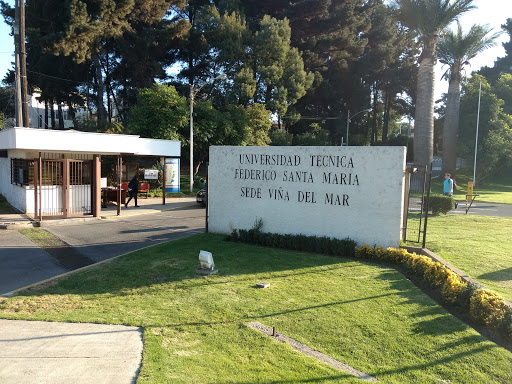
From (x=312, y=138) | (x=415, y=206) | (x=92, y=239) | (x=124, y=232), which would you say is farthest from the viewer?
(x=312, y=138)

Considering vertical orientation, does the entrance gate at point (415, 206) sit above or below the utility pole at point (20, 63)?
below

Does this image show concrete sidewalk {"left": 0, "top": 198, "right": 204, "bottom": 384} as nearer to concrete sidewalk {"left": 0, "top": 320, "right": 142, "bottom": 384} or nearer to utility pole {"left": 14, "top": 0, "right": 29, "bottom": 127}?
concrete sidewalk {"left": 0, "top": 320, "right": 142, "bottom": 384}

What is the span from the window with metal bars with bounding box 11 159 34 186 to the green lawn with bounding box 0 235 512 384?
889cm

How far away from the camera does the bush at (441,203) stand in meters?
17.0

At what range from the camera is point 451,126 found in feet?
125

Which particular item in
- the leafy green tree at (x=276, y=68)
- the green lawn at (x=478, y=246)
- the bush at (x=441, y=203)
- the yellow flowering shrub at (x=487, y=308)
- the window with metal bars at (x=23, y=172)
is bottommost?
the green lawn at (x=478, y=246)

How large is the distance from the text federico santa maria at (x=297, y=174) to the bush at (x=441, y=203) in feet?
27.6

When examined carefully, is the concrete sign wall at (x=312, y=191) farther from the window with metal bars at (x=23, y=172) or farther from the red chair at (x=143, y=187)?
the red chair at (x=143, y=187)

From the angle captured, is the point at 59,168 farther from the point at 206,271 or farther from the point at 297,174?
the point at 206,271

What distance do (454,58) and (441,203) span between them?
83.8ft

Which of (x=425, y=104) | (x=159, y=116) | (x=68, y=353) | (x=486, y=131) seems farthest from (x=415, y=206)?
(x=486, y=131)

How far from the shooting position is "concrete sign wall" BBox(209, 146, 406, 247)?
9891 mm

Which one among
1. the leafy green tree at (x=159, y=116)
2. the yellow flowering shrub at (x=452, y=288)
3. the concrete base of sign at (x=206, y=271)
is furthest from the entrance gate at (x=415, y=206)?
the leafy green tree at (x=159, y=116)

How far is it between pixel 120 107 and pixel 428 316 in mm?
46135
